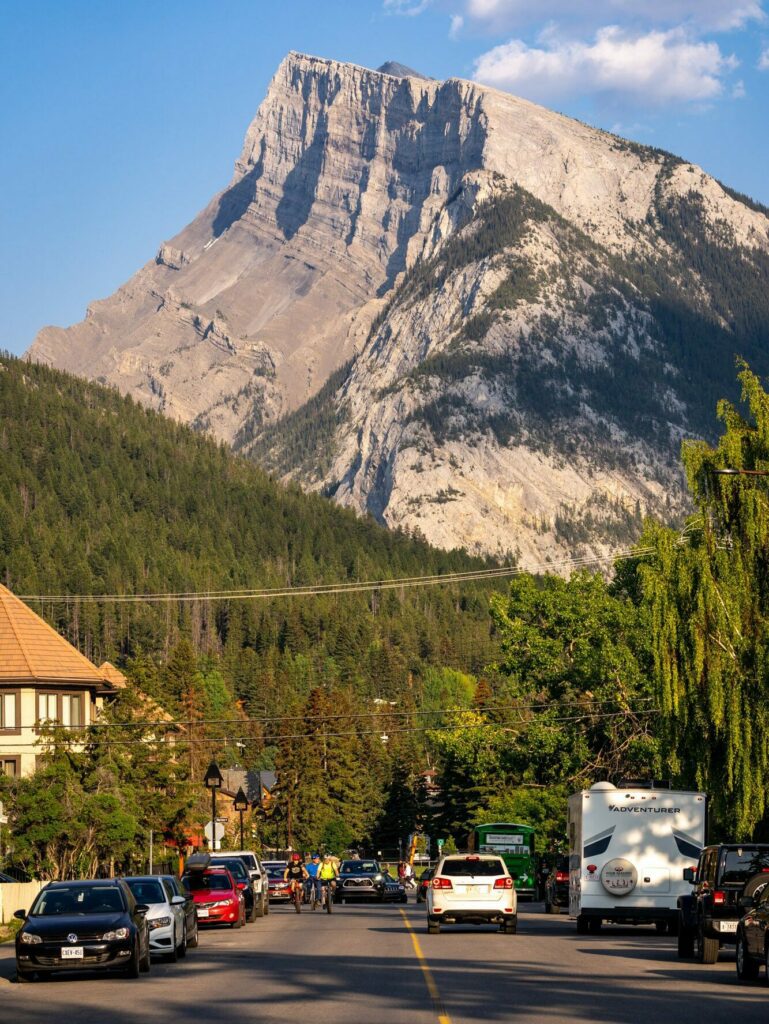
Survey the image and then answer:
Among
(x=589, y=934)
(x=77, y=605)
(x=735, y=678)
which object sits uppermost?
(x=77, y=605)

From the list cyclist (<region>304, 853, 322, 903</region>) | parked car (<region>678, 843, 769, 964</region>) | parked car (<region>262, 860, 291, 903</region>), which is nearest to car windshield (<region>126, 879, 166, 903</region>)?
parked car (<region>678, 843, 769, 964</region>)

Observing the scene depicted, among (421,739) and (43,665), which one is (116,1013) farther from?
(421,739)

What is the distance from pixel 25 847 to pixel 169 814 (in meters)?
11.5

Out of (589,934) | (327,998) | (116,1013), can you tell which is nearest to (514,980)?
(327,998)

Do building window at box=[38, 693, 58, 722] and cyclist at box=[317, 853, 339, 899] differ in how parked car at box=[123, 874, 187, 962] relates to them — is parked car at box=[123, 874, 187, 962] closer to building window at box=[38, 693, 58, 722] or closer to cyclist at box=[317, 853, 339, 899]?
cyclist at box=[317, 853, 339, 899]

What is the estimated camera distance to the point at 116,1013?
68.5 feet

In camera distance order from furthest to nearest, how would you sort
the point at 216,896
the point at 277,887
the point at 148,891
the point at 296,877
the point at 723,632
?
the point at 277,887 → the point at 296,877 → the point at 216,896 → the point at 723,632 → the point at 148,891

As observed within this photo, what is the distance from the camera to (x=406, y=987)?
2364 centimetres

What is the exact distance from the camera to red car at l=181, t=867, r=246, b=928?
44594 mm

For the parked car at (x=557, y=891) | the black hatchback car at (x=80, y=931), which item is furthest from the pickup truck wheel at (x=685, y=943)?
the parked car at (x=557, y=891)

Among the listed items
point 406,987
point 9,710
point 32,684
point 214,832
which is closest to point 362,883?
point 214,832

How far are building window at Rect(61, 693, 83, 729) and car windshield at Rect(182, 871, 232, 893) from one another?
33.1 meters

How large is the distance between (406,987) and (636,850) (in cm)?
1635

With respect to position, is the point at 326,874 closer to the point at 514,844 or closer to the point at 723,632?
the point at 723,632
